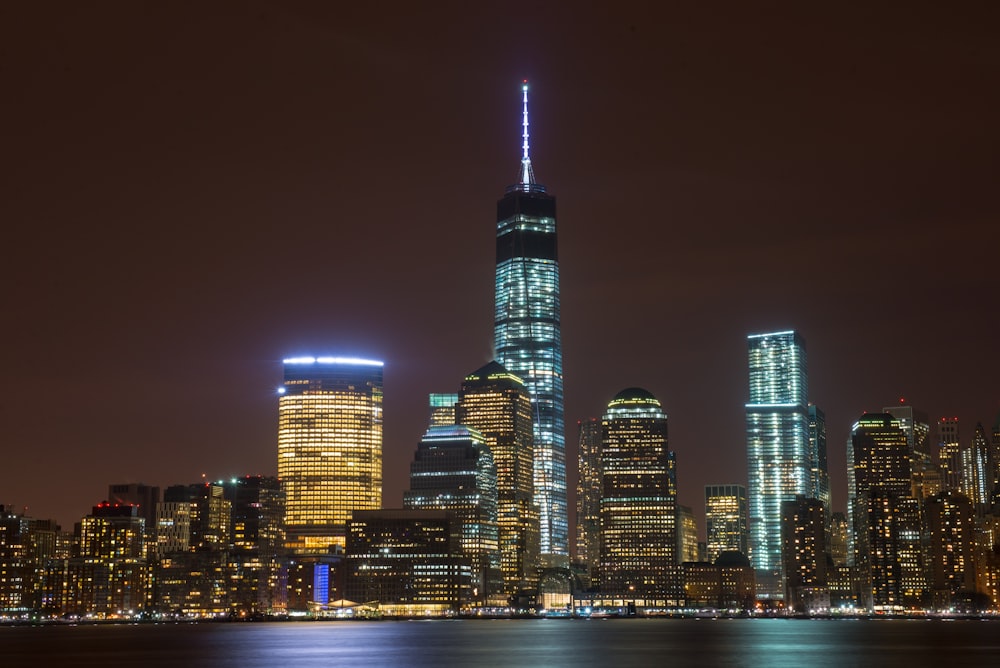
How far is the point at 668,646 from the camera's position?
174 m

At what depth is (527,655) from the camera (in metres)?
151

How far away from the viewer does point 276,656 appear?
489ft

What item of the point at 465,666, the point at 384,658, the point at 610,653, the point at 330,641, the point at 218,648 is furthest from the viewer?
the point at 330,641

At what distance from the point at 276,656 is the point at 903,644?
248 feet

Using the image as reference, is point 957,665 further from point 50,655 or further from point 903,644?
point 50,655

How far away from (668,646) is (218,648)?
52.9m

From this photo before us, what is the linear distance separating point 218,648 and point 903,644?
266ft

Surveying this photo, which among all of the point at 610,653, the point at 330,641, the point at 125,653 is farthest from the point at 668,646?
the point at 125,653

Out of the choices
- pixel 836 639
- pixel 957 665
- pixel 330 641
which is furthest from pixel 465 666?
pixel 836 639

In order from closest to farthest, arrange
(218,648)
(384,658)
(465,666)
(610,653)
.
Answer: (465,666), (384,658), (610,653), (218,648)

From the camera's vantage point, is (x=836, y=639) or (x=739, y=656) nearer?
(x=739, y=656)

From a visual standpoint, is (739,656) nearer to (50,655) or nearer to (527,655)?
(527,655)

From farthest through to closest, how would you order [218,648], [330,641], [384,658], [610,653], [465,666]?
1. [330,641]
2. [218,648]
3. [610,653]
4. [384,658]
5. [465,666]

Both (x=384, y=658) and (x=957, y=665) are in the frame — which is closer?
(x=957, y=665)
